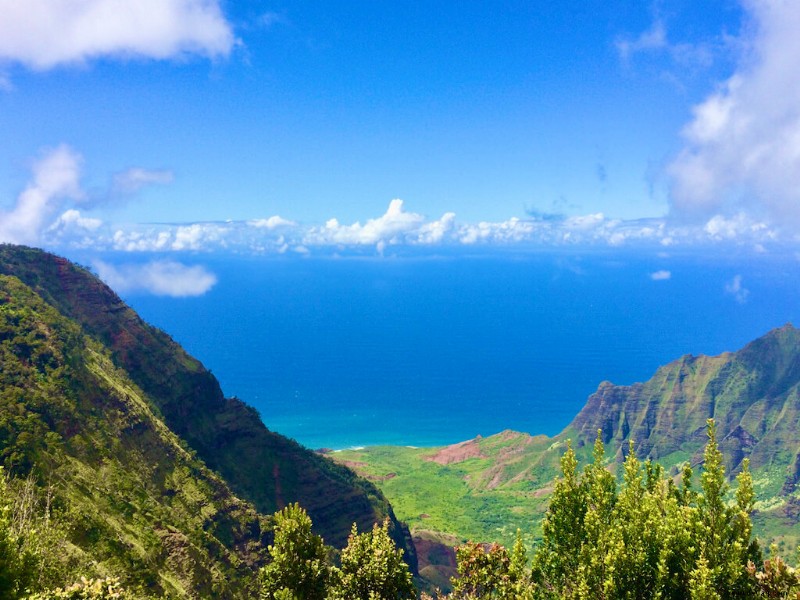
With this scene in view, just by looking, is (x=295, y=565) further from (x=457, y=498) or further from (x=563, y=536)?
(x=457, y=498)

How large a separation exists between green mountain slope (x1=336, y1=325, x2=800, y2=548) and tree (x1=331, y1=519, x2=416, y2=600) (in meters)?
122

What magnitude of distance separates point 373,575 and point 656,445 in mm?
184984

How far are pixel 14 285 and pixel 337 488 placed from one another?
55281 mm

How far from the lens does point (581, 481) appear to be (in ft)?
80.1

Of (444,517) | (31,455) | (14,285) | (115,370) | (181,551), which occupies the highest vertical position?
(14,285)

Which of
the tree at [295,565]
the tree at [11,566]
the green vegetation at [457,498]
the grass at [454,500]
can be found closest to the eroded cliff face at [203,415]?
the green vegetation at [457,498]

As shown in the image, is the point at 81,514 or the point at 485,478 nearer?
the point at 81,514

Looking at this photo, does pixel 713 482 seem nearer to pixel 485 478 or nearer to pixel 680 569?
pixel 680 569

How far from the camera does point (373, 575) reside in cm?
2309

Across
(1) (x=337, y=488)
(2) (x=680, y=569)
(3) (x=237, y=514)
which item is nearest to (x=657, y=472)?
(2) (x=680, y=569)

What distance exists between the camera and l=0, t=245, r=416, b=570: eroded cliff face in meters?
80.7

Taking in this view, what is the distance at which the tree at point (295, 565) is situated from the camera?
21.9 metres

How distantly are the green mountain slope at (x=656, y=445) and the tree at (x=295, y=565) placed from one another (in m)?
124

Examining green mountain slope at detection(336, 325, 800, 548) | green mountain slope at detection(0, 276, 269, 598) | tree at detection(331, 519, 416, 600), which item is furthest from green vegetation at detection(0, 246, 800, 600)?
green mountain slope at detection(336, 325, 800, 548)
